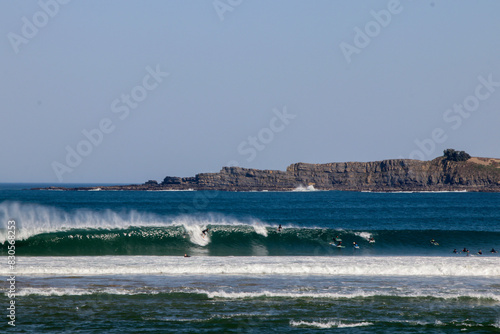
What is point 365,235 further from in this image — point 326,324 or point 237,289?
point 326,324

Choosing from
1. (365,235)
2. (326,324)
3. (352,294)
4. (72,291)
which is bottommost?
(326,324)

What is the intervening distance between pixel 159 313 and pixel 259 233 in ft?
75.7

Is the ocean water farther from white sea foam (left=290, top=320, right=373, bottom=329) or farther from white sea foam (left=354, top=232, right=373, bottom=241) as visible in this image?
white sea foam (left=354, top=232, right=373, bottom=241)

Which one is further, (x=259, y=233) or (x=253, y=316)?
(x=259, y=233)

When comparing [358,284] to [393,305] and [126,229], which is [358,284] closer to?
[393,305]

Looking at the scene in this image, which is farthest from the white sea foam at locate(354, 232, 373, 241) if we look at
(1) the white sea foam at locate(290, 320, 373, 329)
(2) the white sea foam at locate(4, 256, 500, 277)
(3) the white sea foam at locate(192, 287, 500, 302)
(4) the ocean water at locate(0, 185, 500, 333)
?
(1) the white sea foam at locate(290, 320, 373, 329)

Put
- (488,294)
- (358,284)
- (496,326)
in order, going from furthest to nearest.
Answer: (358,284)
(488,294)
(496,326)

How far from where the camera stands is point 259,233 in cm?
3875

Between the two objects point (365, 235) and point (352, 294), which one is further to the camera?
point (365, 235)

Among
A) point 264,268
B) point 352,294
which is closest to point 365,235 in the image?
point 264,268

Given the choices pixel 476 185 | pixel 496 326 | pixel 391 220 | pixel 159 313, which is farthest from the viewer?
pixel 476 185

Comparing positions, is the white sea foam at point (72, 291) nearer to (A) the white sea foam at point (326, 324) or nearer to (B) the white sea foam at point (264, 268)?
(B) the white sea foam at point (264, 268)

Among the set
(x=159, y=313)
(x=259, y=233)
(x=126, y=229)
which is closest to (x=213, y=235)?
(x=259, y=233)

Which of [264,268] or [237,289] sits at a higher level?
[264,268]
